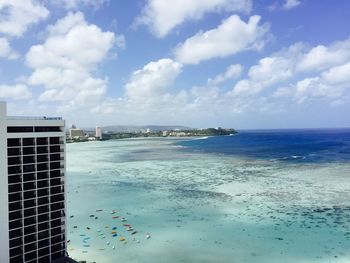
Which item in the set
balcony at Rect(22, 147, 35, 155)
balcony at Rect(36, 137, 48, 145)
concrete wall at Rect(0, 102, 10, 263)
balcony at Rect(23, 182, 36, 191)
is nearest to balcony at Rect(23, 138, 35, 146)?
balcony at Rect(22, 147, 35, 155)

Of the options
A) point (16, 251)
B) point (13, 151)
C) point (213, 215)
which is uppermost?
point (13, 151)

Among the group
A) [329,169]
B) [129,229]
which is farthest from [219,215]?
[329,169]

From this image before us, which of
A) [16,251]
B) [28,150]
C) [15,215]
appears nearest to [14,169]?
[28,150]

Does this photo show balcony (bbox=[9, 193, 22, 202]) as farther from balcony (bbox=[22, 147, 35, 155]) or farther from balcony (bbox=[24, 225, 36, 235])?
balcony (bbox=[22, 147, 35, 155])

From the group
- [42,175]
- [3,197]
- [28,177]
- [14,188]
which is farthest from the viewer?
[42,175]

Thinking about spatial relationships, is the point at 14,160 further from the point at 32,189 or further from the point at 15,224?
the point at 15,224

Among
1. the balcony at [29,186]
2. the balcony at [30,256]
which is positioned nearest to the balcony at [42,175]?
the balcony at [29,186]

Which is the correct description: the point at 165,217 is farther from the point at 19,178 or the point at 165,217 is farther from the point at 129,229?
the point at 19,178
